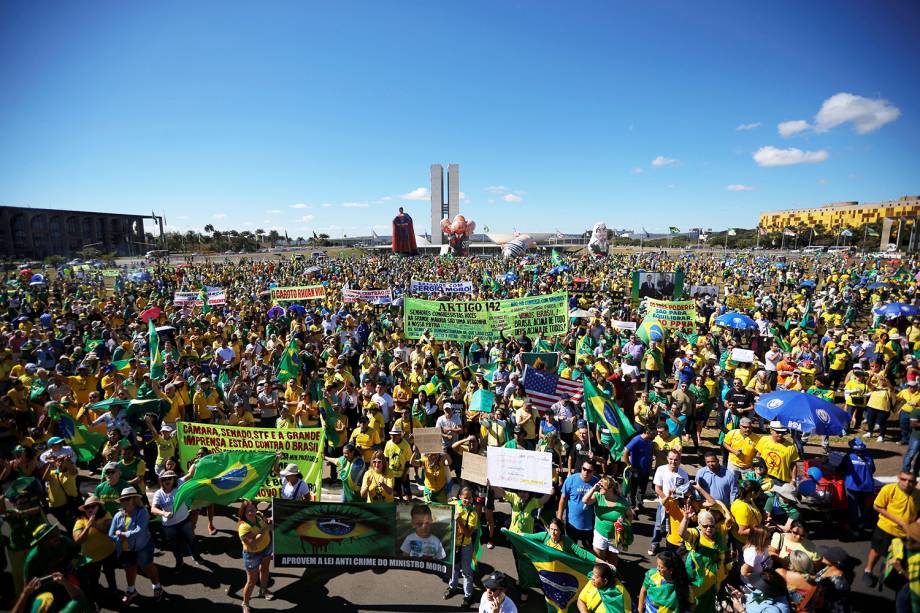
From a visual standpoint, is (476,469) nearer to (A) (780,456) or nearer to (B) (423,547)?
(B) (423,547)

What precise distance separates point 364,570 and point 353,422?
4.03 meters

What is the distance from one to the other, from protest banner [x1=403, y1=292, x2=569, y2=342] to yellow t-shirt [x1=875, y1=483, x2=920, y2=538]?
7.82m

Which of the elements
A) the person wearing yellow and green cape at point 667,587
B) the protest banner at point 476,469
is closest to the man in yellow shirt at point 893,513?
the person wearing yellow and green cape at point 667,587

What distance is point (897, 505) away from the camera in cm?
521

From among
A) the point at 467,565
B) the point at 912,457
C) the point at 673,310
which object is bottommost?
the point at 467,565

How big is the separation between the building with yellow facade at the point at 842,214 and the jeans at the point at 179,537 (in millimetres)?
122616

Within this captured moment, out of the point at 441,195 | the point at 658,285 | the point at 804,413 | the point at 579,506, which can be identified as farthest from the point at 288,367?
the point at 441,195

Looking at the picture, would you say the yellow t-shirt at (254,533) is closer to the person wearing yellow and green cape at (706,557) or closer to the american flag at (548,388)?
the person wearing yellow and green cape at (706,557)

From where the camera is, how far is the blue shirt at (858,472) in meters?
6.27

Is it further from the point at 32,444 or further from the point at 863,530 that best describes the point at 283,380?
the point at 863,530

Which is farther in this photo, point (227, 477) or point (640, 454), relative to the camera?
point (640, 454)

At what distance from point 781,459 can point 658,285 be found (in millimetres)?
18862

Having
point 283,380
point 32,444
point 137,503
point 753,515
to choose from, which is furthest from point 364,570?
point 283,380

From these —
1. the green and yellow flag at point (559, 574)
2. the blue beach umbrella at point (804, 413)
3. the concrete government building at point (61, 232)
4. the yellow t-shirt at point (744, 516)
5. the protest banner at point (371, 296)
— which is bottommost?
the green and yellow flag at point (559, 574)
